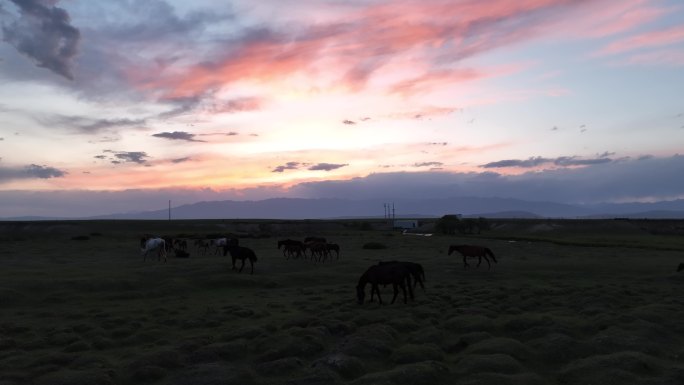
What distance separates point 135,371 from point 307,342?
468 cm

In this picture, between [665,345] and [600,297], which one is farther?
[600,297]

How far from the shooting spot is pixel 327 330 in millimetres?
15227

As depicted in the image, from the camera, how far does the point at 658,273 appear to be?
99.6 ft

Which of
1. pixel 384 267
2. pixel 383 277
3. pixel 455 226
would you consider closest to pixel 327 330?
pixel 383 277

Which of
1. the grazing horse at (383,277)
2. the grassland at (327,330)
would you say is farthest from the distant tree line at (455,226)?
the grazing horse at (383,277)

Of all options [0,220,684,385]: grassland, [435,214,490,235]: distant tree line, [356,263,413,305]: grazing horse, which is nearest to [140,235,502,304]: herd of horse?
[356,263,413,305]: grazing horse

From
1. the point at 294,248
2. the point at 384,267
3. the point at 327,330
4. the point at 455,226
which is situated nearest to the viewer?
the point at 327,330

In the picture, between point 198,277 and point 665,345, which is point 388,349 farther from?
point 198,277

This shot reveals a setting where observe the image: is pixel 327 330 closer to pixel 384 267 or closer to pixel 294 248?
pixel 384 267

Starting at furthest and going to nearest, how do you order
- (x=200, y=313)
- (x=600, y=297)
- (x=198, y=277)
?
1. (x=198, y=277)
2. (x=600, y=297)
3. (x=200, y=313)

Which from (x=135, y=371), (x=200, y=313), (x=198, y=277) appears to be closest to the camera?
(x=135, y=371)

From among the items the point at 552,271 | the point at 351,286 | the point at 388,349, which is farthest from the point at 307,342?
the point at 552,271

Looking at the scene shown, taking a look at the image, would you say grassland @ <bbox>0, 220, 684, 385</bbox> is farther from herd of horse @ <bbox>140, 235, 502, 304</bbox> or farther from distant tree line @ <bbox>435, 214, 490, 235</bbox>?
distant tree line @ <bbox>435, 214, 490, 235</bbox>

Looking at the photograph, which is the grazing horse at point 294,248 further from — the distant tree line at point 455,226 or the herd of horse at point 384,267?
the distant tree line at point 455,226
